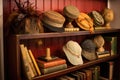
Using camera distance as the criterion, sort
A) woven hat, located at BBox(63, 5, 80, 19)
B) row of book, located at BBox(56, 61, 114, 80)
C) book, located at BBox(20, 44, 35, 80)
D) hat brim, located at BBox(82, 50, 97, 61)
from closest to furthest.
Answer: book, located at BBox(20, 44, 35, 80) < woven hat, located at BBox(63, 5, 80, 19) < row of book, located at BBox(56, 61, 114, 80) < hat brim, located at BBox(82, 50, 97, 61)

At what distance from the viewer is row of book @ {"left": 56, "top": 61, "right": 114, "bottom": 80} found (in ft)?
5.49

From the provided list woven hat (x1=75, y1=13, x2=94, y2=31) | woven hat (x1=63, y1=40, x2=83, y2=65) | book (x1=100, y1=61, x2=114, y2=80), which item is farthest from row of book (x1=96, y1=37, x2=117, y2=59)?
woven hat (x1=63, y1=40, x2=83, y2=65)

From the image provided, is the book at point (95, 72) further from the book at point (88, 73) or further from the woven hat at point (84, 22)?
the woven hat at point (84, 22)

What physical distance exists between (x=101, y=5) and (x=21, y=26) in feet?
4.20

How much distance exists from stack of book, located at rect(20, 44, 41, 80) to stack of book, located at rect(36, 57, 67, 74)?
0.06 m

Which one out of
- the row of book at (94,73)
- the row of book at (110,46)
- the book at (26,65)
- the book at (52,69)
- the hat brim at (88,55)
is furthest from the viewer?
the row of book at (110,46)

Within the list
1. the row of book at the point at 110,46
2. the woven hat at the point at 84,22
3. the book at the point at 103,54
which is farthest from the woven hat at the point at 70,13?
the row of book at the point at 110,46

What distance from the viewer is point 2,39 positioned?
1.37 m

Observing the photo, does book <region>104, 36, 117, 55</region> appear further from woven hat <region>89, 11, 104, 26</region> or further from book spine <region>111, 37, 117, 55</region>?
woven hat <region>89, 11, 104, 26</region>

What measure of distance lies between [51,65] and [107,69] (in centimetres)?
87

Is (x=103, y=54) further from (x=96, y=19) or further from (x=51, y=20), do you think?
(x=51, y=20)

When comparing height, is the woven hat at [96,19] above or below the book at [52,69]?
above

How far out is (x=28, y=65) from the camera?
50.1 inches

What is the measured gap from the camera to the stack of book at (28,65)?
125cm
